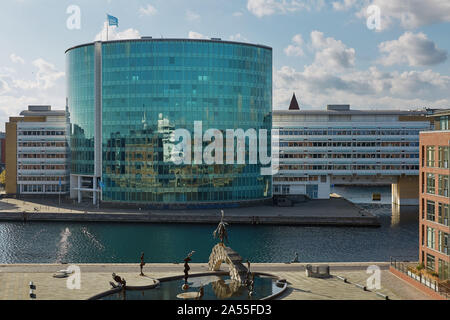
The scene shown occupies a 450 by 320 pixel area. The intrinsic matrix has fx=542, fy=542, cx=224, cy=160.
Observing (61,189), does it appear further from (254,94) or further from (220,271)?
(220,271)

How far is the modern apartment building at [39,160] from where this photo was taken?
13975 centimetres

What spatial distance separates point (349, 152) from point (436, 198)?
82580 millimetres

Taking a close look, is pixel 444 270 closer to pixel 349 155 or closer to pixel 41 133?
pixel 349 155

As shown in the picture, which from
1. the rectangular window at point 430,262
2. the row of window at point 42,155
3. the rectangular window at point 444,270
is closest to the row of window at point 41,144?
the row of window at point 42,155

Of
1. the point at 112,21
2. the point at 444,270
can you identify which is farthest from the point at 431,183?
the point at 112,21

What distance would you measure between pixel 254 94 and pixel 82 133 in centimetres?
4158

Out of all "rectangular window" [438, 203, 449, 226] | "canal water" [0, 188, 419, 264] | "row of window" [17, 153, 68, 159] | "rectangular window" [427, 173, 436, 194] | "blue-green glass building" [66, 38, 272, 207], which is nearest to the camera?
"rectangular window" [438, 203, 449, 226]

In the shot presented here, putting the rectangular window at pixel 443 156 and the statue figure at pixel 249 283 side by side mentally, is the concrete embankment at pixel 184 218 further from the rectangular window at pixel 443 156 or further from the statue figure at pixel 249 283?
the statue figure at pixel 249 283

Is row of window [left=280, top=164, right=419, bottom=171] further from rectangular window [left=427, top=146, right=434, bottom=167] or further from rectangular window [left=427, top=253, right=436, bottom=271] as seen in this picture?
rectangular window [left=427, top=253, right=436, bottom=271]

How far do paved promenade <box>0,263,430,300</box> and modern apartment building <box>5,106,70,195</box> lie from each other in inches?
3233

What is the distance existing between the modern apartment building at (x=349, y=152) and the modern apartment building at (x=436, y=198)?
79119mm

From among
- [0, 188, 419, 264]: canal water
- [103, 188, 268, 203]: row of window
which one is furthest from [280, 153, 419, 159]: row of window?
[0, 188, 419, 264]: canal water

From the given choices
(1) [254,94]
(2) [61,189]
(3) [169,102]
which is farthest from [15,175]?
(1) [254,94]

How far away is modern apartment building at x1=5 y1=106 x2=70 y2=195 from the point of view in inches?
5502
